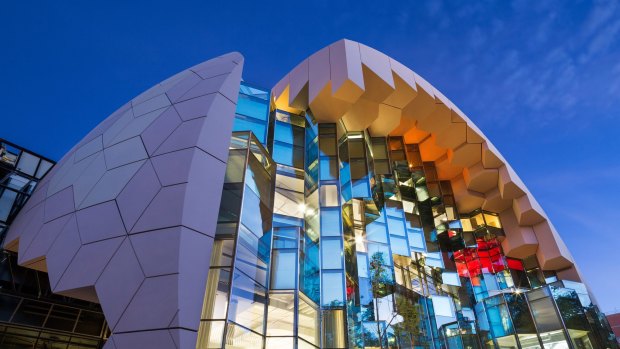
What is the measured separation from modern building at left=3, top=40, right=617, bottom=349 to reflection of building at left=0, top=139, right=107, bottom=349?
0.45 meters

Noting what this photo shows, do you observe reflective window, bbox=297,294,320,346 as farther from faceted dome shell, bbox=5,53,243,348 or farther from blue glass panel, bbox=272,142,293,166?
blue glass panel, bbox=272,142,293,166

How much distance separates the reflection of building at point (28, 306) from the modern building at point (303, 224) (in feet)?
1.49

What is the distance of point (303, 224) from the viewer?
16203 millimetres

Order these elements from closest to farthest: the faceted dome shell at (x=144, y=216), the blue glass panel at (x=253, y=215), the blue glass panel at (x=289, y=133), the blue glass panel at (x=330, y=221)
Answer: the faceted dome shell at (x=144, y=216), the blue glass panel at (x=253, y=215), the blue glass panel at (x=330, y=221), the blue glass panel at (x=289, y=133)

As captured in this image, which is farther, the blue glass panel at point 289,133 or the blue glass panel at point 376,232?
the blue glass panel at point 376,232

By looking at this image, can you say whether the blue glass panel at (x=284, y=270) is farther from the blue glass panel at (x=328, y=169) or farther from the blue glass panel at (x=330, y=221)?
the blue glass panel at (x=328, y=169)

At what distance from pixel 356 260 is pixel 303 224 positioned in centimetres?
287

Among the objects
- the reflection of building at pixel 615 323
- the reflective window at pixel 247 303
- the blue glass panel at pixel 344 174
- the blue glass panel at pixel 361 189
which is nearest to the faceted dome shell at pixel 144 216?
the reflective window at pixel 247 303

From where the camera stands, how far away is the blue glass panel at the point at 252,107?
16.2 metres

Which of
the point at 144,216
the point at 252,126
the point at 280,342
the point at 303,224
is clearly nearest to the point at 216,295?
the point at 144,216

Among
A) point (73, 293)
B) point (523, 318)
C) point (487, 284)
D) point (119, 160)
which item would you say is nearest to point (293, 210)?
point (119, 160)

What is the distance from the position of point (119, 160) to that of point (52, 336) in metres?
7.02

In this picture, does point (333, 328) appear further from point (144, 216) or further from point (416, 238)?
point (416, 238)

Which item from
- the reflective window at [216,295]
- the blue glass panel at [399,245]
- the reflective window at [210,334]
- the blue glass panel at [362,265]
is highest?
the blue glass panel at [399,245]
